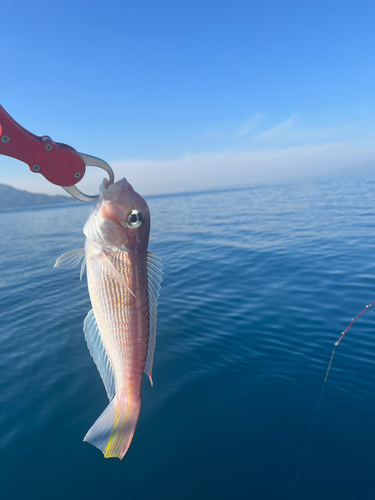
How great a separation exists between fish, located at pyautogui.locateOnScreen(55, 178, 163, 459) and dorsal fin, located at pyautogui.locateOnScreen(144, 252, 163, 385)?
11mm

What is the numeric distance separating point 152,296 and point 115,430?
1404 millimetres

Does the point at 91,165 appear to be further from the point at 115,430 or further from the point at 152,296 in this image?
the point at 115,430

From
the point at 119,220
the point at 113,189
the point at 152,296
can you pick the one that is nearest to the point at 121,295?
the point at 152,296

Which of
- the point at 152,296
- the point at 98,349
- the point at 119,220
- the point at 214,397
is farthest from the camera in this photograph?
the point at 214,397

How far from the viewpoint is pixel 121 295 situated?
280 cm

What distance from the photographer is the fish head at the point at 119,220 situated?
275 centimetres

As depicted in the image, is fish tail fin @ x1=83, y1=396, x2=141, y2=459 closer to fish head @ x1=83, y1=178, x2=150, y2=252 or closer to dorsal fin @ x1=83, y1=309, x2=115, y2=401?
dorsal fin @ x1=83, y1=309, x2=115, y2=401

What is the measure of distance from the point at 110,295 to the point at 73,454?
3358mm

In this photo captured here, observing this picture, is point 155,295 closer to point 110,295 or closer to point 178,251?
point 110,295

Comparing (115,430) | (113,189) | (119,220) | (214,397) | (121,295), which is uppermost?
(113,189)

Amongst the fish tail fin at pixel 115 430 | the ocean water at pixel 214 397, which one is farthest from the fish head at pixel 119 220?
the ocean water at pixel 214 397

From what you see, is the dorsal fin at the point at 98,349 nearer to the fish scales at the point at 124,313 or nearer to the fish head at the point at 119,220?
the fish scales at the point at 124,313

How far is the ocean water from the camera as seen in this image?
4000mm

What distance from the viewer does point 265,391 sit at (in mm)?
5469
